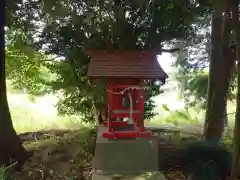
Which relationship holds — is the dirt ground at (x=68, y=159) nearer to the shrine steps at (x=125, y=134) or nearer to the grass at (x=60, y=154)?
the grass at (x=60, y=154)

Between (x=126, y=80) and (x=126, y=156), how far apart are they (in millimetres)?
1439

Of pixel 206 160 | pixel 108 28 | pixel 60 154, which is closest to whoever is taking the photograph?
pixel 206 160

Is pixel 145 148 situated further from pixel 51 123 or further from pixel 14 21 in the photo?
pixel 51 123

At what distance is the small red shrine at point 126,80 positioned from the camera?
6.36 m

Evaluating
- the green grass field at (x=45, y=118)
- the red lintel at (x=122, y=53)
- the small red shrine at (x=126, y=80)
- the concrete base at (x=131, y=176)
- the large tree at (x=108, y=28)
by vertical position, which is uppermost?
the large tree at (x=108, y=28)

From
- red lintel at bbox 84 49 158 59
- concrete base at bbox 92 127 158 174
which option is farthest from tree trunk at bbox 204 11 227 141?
concrete base at bbox 92 127 158 174

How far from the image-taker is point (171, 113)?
14.1 metres

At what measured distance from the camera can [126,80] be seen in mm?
6547

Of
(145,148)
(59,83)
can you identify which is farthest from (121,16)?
(145,148)

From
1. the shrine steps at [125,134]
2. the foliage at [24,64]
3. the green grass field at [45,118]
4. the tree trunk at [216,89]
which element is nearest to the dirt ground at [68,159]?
the shrine steps at [125,134]

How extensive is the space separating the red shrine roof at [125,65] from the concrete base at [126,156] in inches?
49.0

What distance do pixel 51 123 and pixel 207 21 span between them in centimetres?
603

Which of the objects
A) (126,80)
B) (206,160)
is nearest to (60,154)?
(126,80)

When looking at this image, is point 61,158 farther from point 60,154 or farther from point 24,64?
point 24,64
